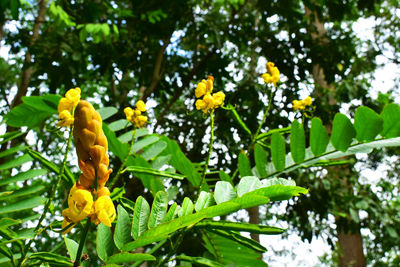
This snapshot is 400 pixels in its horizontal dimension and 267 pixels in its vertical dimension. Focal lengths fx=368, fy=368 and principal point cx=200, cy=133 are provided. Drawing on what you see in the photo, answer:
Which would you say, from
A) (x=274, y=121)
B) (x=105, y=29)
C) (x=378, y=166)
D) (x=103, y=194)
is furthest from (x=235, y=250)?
(x=378, y=166)

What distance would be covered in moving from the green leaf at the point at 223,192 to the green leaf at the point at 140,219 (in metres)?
0.10

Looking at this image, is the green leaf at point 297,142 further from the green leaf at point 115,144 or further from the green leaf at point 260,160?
the green leaf at point 115,144

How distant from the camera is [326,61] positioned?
157 inches

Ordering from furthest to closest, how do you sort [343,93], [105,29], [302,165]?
1. [343,93]
2. [105,29]
3. [302,165]

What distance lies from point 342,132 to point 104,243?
2.03ft

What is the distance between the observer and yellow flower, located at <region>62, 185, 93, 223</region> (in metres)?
0.34

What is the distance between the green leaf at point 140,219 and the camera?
0.49 metres

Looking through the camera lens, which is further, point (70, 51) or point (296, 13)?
point (296, 13)

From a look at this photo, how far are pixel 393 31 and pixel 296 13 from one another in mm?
4938

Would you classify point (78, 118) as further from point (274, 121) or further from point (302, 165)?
point (274, 121)

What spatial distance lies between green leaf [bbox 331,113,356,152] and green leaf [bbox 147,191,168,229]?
51 centimetres

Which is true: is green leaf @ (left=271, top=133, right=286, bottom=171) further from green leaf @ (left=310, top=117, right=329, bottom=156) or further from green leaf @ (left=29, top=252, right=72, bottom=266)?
green leaf @ (left=29, top=252, right=72, bottom=266)

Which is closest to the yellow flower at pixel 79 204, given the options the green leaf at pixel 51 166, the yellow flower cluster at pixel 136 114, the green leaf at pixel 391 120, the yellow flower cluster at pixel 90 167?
the yellow flower cluster at pixel 90 167

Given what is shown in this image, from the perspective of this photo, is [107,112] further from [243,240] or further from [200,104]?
[243,240]
